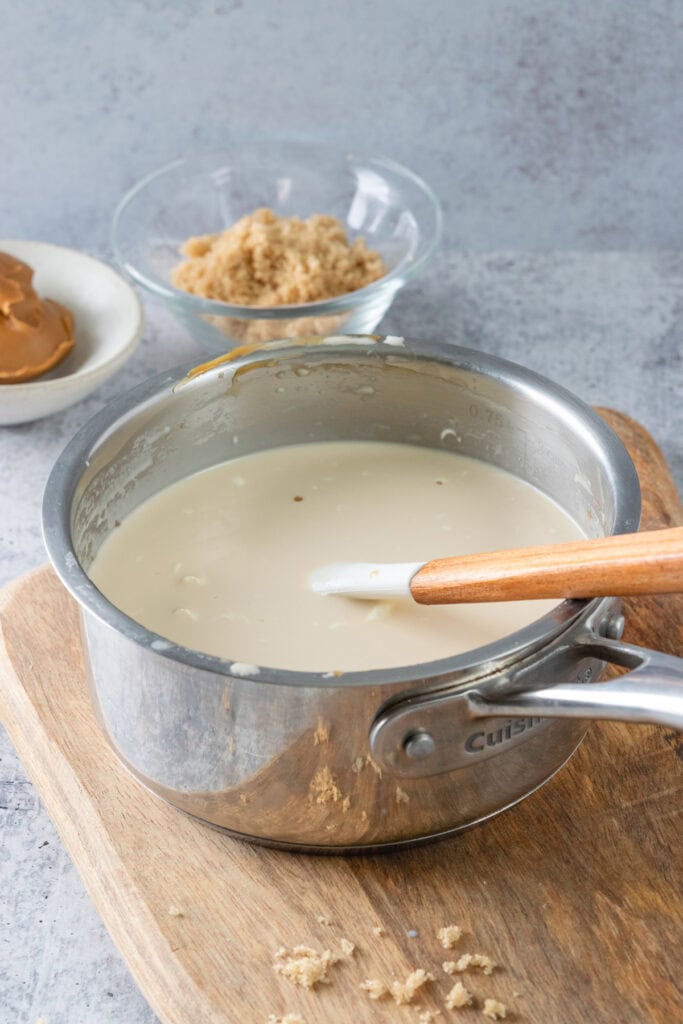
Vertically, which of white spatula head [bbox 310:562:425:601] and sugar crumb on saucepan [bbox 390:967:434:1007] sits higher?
white spatula head [bbox 310:562:425:601]

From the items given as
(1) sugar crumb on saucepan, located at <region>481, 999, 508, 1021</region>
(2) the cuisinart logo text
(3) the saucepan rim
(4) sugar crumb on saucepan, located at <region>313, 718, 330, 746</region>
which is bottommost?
(1) sugar crumb on saucepan, located at <region>481, 999, 508, 1021</region>

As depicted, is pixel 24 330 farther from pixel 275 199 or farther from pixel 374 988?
pixel 374 988

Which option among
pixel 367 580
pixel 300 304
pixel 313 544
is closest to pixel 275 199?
pixel 300 304

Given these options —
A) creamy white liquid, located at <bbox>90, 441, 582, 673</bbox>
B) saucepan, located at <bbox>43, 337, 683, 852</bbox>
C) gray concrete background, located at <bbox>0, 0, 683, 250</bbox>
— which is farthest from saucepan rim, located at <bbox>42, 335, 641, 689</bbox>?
gray concrete background, located at <bbox>0, 0, 683, 250</bbox>

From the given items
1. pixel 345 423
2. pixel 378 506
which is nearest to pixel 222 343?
pixel 345 423

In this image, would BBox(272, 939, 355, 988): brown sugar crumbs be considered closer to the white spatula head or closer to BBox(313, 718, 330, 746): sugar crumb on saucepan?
BBox(313, 718, 330, 746): sugar crumb on saucepan

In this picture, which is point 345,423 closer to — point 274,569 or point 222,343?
point 274,569
